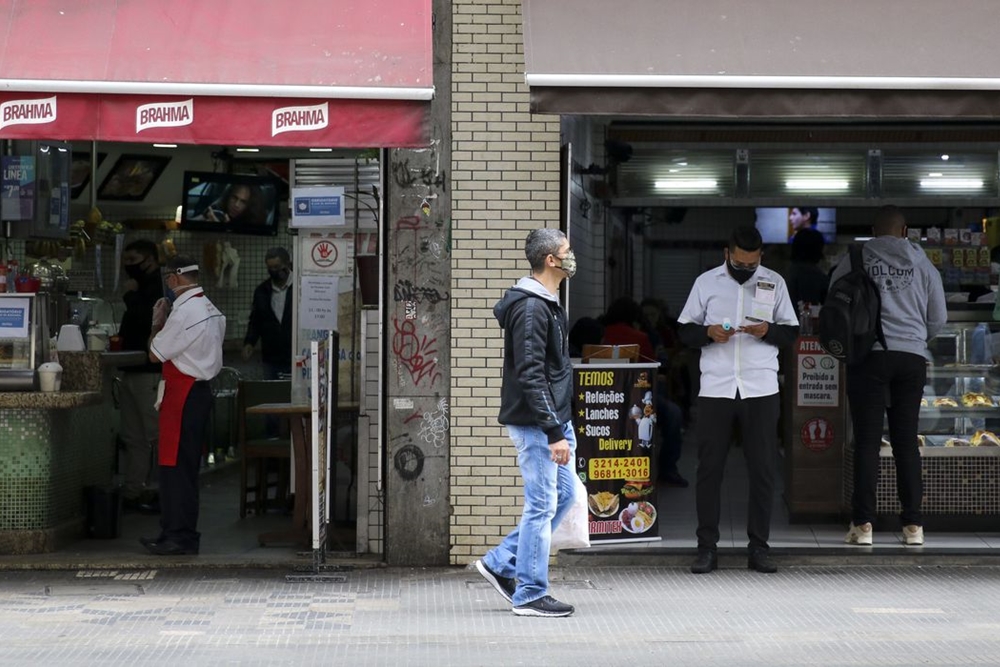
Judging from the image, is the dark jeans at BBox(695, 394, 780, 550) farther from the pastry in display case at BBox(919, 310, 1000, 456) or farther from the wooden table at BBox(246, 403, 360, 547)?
the wooden table at BBox(246, 403, 360, 547)

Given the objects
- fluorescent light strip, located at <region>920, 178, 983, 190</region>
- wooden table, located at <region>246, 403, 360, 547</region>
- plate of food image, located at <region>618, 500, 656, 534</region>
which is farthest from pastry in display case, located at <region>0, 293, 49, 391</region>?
fluorescent light strip, located at <region>920, 178, 983, 190</region>

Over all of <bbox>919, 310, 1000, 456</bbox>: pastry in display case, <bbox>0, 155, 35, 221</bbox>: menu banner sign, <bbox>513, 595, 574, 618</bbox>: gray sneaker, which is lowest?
<bbox>513, 595, 574, 618</bbox>: gray sneaker

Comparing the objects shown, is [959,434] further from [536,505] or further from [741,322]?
[536,505]

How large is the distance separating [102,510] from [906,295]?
17.3 feet

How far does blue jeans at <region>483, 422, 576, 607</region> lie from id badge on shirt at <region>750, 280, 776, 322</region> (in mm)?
1682

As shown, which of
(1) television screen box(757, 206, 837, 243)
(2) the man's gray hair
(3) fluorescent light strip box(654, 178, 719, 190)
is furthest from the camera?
(1) television screen box(757, 206, 837, 243)

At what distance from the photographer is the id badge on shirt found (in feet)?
27.7

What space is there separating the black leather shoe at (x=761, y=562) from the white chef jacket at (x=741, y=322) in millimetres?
940

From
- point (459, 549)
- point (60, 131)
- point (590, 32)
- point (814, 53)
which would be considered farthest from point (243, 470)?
point (814, 53)

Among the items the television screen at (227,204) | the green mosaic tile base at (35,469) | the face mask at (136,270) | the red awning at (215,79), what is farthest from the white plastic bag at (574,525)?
the television screen at (227,204)

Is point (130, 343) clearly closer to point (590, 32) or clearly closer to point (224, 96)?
point (224, 96)

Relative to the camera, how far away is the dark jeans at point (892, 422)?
350 inches

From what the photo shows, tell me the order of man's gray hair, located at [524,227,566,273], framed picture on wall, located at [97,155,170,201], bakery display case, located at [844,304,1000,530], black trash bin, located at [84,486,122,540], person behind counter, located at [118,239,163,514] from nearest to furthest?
man's gray hair, located at [524,227,566,273]
bakery display case, located at [844,304,1000,530]
black trash bin, located at [84,486,122,540]
person behind counter, located at [118,239,163,514]
framed picture on wall, located at [97,155,170,201]

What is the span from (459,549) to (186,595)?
5.29ft
